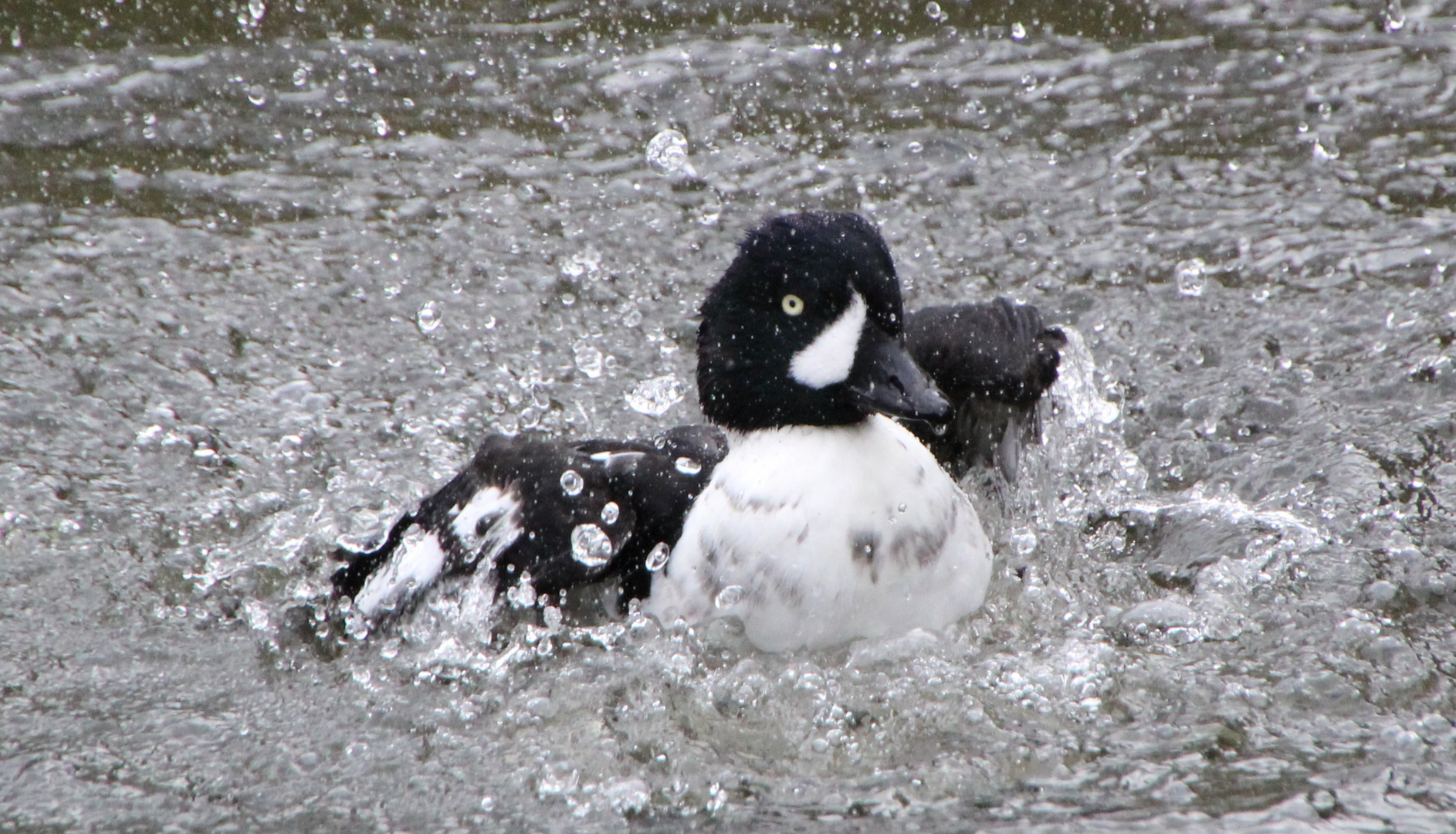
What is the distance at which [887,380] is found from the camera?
148 inches

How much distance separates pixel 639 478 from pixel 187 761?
1.31m

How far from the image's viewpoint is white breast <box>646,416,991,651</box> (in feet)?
12.6

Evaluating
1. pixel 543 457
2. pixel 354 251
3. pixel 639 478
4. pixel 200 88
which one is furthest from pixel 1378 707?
pixel 200 88

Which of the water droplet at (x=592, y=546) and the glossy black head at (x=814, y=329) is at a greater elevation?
the glossy black head at (x=814, y=329)

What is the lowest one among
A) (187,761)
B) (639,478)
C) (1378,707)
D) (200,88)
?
(1378,707)

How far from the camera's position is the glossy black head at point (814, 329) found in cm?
371

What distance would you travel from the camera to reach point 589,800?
11.5ft

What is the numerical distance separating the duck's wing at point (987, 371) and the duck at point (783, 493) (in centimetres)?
53

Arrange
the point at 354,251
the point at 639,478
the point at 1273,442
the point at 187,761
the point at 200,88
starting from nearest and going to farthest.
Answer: the point at 187,761 → the point at 639,478 → the point at 1273,442 → the point at 354,251 → the point at 200,88

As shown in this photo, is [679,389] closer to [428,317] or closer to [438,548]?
[428,317]

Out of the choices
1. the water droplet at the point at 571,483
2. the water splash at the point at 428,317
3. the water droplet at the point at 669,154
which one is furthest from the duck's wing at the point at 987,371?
the water droplet at the point at 669,154

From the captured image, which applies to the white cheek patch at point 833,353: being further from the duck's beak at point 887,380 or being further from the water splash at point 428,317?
the water splash at point 428,317

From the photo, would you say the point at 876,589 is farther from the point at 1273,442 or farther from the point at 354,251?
the point at 354,251

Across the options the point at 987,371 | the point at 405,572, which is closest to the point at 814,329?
the point at 987,371
